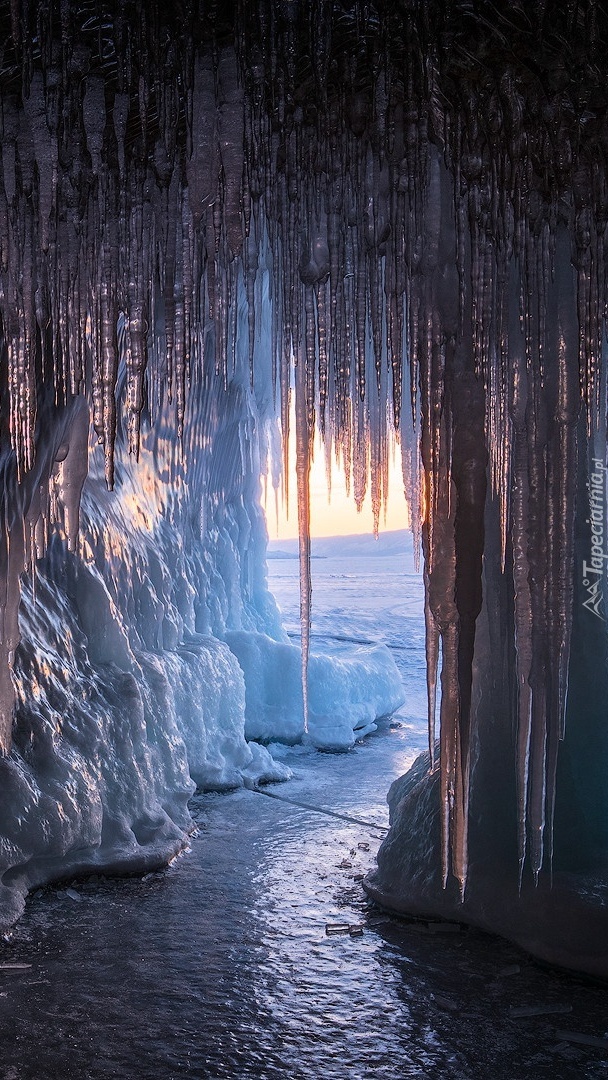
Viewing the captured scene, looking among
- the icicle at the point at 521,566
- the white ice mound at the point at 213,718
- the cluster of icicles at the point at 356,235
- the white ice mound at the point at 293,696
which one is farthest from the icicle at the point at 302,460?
the white ice mound at the point at 293,696

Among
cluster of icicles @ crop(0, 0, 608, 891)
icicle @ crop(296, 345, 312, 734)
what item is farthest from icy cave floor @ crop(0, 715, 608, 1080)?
icicle @ crop(296, 345, 312, 734)

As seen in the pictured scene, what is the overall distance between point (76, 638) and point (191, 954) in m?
3.08

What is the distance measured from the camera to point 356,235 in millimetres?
3703

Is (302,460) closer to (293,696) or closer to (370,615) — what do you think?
(293,696)

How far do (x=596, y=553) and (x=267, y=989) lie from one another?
3325mm

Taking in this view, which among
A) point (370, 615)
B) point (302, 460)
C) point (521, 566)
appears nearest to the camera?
point (521, 566)

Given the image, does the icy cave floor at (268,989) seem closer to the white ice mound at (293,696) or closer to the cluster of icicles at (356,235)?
the cluster of icicles at (356,235)

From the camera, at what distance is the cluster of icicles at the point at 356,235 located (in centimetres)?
314

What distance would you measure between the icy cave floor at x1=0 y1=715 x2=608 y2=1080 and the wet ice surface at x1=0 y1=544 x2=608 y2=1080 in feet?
0.04

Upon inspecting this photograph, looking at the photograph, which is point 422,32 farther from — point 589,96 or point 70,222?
point 70,222

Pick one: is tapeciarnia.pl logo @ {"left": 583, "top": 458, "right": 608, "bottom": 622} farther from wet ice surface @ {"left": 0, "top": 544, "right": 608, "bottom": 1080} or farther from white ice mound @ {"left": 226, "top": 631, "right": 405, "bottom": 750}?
white ice mound @ {"left": 226, "top": 631, "right": 405, "bottom": 750}

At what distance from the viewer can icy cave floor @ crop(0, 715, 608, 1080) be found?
395 centimetres

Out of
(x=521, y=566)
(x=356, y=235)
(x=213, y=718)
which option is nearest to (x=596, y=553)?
(x=521, y=566)

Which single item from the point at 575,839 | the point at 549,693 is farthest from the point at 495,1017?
the point at 549,693
